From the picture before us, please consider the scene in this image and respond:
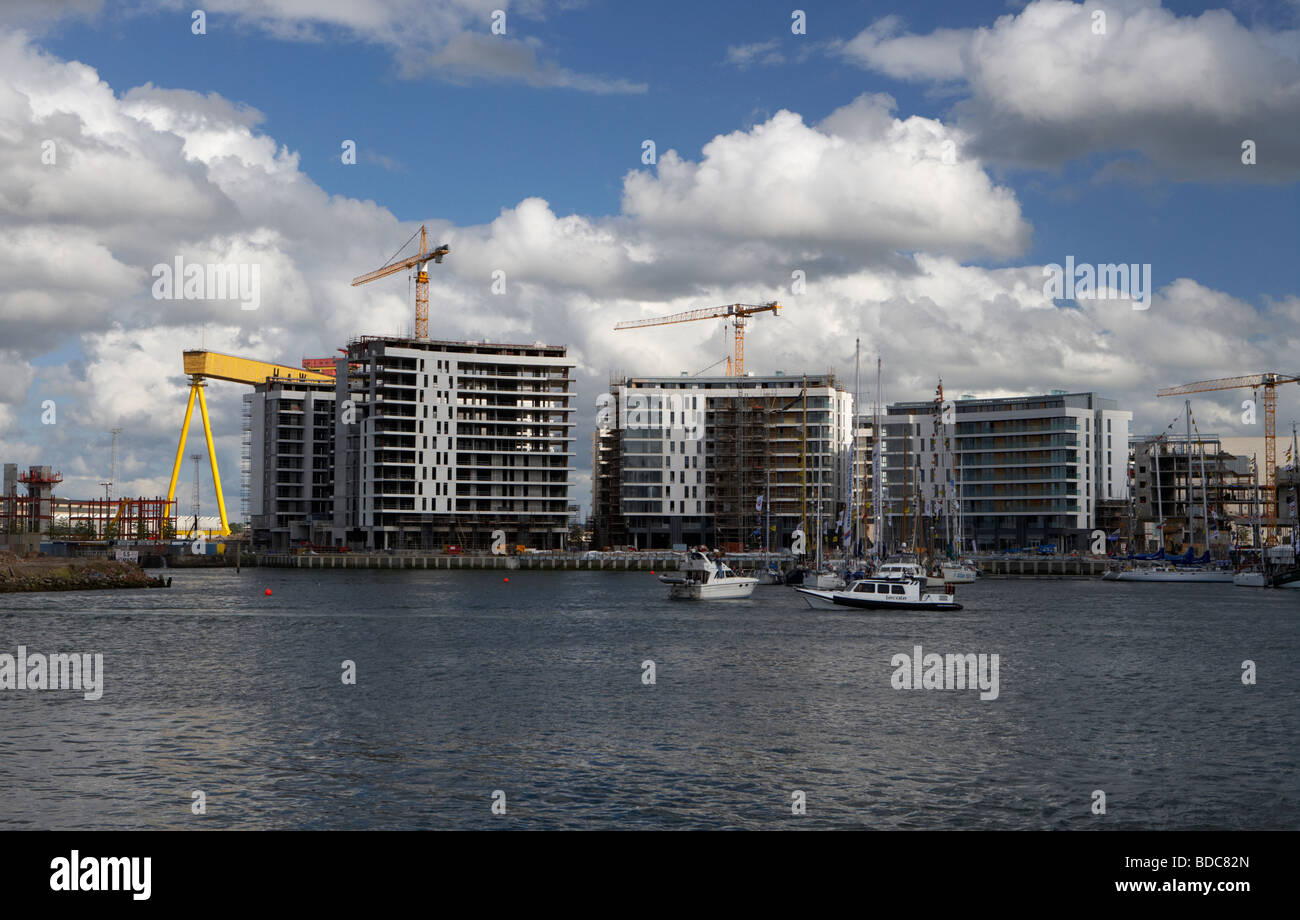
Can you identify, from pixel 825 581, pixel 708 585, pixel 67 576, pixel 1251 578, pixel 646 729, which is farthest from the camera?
pixel 1251 578

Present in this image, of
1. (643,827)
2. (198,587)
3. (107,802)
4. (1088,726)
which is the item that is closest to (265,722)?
(107,802)

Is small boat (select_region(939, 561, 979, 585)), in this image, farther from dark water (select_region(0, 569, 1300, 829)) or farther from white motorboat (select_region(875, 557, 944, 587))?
dark water (select_region(0, 569, 1300, 829))

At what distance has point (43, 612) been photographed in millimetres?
99562

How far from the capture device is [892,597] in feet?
328

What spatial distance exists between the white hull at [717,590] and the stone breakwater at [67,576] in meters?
71.6

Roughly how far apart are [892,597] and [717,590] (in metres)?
20.0

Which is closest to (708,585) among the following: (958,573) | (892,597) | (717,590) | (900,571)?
(717,590)

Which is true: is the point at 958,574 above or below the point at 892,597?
below

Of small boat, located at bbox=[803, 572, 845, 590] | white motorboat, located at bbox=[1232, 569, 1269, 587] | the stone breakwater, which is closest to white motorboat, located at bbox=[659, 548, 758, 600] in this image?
small boat, located at bbox=[803, 572, 845, 590]

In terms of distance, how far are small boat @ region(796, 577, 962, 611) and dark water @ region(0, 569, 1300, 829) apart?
459 inches

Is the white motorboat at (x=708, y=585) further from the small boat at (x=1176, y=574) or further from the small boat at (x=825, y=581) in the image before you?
the small boat at (x=1176, y=574)

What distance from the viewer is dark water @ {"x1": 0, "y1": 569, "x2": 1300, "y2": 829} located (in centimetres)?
2952

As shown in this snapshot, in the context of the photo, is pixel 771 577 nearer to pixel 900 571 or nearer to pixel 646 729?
pixel 900 571
